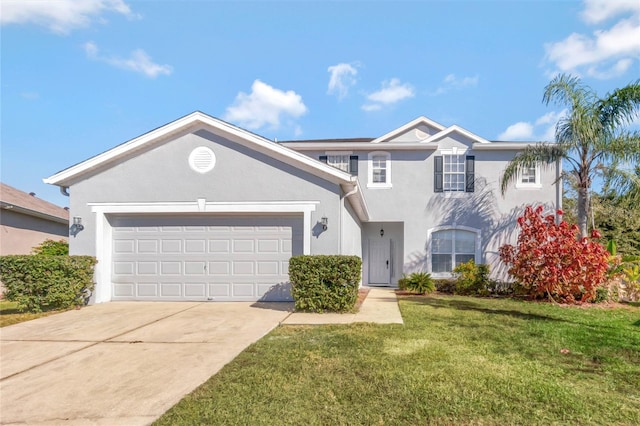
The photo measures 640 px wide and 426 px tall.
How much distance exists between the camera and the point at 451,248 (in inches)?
616

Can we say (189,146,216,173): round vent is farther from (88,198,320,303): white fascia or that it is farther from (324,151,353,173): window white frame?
(324,151,353,173): window white frame

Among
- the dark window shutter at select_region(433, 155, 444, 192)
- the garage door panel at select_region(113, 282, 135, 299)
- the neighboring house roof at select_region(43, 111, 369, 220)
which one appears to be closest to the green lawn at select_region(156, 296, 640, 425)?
the neighboring house roof at select_region(43, 111, 369, 220)

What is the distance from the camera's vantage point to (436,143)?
612 inches

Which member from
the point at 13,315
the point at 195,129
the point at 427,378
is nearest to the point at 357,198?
the point at 195,129

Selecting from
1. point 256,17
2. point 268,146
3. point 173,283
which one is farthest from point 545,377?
point 256,17

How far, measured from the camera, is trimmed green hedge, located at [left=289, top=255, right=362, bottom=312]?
8664 mm

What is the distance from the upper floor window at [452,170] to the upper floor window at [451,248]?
177cm

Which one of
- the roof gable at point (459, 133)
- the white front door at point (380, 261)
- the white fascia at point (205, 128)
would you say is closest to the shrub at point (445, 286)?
the white front door at point (380, 261)

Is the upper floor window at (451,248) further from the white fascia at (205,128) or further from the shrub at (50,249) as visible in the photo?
the shrub at (50,249)

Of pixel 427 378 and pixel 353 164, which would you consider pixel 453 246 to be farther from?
pixel 427 378

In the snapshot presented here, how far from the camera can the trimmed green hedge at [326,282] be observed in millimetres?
8664

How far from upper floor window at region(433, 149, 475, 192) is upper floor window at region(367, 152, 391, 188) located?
1881 millimetres

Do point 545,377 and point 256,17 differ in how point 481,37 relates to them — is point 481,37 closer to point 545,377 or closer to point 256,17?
point 256,17

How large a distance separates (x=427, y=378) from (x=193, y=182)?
8109 mm
